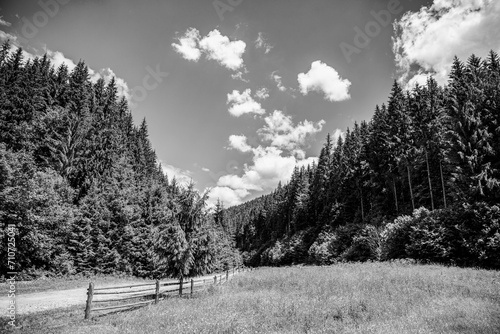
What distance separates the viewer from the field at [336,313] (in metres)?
8.38

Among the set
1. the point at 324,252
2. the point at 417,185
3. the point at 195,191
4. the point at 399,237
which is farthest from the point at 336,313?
the point at 417,185

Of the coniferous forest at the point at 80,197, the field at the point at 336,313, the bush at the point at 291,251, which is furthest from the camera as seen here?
the bush at the point at 291,251

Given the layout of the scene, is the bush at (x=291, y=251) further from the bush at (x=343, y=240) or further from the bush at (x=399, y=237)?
the bush at (x=399, y=237)

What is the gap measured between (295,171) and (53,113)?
6732cm

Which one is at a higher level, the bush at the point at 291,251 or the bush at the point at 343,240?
Result: the bush at the point at 343,240

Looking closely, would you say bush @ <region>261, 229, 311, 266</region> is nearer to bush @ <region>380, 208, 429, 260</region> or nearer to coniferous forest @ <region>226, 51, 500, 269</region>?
coniferous forest @ <region>226, 51, 500, 269</region>

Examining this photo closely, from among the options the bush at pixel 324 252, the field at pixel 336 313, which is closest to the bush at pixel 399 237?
the field at pixel 336 313

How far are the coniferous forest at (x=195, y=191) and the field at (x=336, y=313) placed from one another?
16.1 feet

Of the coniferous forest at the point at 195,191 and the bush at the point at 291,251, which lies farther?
the bush at the point at 291,251

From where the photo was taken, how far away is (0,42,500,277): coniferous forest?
2052 cm

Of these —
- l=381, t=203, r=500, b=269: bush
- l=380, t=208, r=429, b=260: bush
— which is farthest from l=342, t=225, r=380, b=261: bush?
l=381, t=203, r=500, b=269: bush

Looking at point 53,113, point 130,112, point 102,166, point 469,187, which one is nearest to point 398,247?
point 469,187

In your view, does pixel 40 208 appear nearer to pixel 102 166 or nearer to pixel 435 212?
pixel 102 166

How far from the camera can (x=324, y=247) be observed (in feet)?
156
